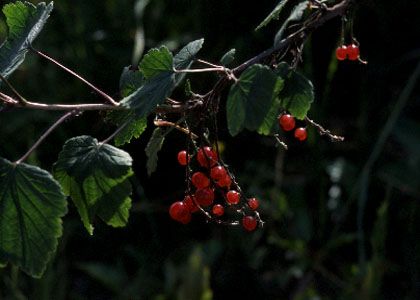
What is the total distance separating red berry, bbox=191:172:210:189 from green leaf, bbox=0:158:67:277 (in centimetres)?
23

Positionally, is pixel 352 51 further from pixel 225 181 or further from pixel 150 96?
pixel 150 96

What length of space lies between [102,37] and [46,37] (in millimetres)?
292

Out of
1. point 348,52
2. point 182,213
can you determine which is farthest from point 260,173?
point 182,213

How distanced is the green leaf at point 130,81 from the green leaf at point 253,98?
0.21 meters

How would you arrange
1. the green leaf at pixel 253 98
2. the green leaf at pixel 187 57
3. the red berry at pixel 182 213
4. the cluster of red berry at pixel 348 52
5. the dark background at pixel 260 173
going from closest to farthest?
the green leaf at pixel 253 98
the green leaf at pixel 187 57
the red berry at pixel 182 213
the cluster of red berry at pixel 348 52
the dark background at pixel 260 173

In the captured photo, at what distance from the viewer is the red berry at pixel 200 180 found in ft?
3.27

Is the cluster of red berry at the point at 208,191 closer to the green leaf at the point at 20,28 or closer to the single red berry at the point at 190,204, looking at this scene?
the single red berry at the point at 190,204

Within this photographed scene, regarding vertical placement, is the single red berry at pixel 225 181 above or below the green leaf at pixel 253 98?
below

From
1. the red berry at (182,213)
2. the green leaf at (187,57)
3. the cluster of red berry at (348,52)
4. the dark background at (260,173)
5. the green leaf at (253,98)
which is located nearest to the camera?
the green leaf at (253,98)

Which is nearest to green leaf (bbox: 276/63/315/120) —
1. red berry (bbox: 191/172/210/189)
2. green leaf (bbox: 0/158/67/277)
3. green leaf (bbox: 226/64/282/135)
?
green leaf (bbox: 226/64/282/135)

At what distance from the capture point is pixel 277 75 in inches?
33.4

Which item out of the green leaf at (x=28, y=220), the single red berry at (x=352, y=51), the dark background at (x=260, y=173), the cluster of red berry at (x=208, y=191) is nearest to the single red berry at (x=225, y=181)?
the cluster of red berry at (x=208, y=191)

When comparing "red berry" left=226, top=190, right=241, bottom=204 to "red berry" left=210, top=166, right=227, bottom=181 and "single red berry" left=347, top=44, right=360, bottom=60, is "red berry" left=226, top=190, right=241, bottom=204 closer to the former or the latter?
"red berry" left=210, top=166, right=227, bottom=181

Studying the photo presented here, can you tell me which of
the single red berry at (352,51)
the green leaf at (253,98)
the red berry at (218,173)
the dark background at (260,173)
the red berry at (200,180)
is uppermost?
the green leaf at (253,98)
